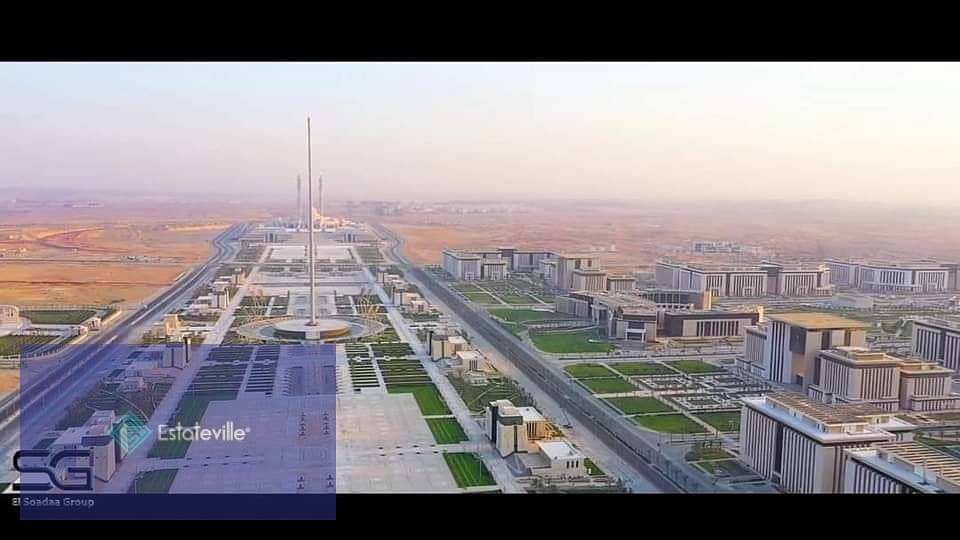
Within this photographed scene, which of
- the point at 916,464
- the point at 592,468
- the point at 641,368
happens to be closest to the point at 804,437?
the point at 916,464

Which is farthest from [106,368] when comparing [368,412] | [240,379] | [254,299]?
[254,299]

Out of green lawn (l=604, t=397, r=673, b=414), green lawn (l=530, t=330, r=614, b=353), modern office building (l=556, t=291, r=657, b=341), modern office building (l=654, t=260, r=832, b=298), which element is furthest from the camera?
modern office building (l=654, t=260, r=832, b=298)

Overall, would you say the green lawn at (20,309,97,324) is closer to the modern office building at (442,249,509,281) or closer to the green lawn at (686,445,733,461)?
the green lawn at (686,445,733,461)

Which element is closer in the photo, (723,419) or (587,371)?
(723,419)

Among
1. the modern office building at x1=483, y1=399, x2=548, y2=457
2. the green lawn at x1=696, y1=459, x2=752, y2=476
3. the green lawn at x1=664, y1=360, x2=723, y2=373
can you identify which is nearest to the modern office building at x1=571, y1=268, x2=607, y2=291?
the green lawn at x1=664, y1=360, x2=723, y2=373

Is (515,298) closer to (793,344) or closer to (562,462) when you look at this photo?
(793,344)

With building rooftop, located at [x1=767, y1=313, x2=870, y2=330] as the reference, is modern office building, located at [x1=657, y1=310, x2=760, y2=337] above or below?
below
